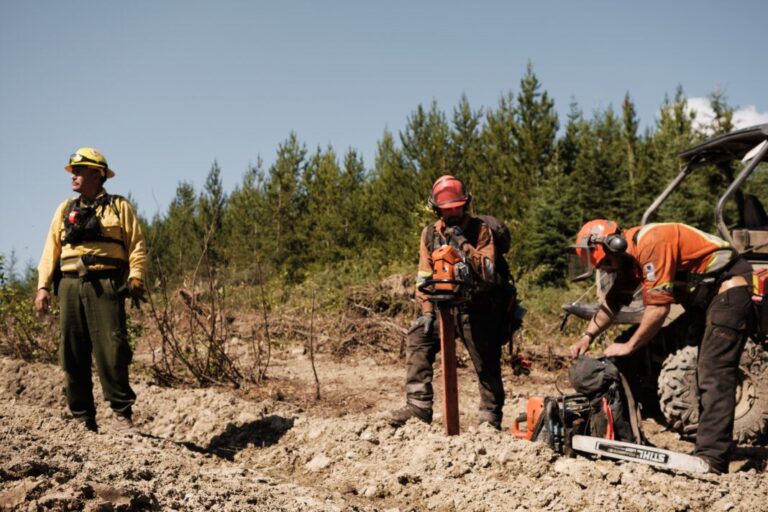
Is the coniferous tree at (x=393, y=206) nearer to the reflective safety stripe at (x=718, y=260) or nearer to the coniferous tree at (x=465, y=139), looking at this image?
the coniferous tree at (x=465, y=139)

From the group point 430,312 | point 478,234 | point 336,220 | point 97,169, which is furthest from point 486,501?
point 336,220

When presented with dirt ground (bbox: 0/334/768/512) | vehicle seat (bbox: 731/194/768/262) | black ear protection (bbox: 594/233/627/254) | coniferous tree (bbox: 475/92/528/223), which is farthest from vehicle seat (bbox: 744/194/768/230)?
coniferous tree (bbox: 475/92/528/223)

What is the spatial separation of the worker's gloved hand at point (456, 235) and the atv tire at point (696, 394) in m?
1.82

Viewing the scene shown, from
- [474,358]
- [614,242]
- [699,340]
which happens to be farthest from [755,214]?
[474,358]

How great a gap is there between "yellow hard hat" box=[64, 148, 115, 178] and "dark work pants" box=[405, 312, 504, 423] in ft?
8.38

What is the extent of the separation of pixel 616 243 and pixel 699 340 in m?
1.66

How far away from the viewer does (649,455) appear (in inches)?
150

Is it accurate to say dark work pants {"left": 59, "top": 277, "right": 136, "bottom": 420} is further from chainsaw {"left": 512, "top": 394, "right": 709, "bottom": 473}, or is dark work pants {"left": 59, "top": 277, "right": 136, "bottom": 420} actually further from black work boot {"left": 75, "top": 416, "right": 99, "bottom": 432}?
chainsaw {"left": 512, "top": 394, "right": 709, "bottom": 473}

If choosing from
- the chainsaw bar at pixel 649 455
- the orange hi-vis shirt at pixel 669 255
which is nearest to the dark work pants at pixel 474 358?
the chainsaw bar at pixel 649 455

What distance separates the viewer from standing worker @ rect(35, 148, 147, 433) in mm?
4766

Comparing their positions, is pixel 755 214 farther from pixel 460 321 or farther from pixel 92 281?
pixel 92 281

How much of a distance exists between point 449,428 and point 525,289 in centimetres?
1278

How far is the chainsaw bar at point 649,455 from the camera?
3.79 m

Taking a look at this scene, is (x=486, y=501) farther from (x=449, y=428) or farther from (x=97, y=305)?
(x=97, y=305)
